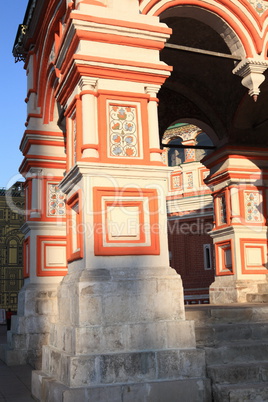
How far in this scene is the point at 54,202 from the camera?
8.76 m

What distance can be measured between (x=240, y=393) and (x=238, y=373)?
1.12 feet

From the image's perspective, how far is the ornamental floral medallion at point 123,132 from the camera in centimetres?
554

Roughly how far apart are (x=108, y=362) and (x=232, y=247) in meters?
5.34

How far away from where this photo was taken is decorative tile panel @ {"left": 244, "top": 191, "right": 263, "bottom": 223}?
384 inches

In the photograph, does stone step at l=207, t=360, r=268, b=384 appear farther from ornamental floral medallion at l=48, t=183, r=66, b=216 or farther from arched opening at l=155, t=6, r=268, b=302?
ornamental floral medallion at l=48, t=183, r=66, b=216

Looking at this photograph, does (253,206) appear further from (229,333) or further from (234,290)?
(229,333)

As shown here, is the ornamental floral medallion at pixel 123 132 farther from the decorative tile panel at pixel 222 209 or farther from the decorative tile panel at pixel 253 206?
the decorative tile panel at pixel 222 209

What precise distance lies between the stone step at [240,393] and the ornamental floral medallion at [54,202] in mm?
4680

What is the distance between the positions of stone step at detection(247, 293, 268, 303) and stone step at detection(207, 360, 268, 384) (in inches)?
134

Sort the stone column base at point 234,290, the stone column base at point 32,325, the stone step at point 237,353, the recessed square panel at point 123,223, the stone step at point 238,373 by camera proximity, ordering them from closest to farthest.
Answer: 1. the stone step at point 238,373
2. the stone step at point 237,353
3. the recessed square panel at point 123,223
4. the stone column base at point 32,325
5. the stone column base at point 234,290

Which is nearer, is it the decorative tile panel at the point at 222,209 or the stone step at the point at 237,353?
the stone step at the point at 237,353

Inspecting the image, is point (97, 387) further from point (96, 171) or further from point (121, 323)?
point (96, 171)

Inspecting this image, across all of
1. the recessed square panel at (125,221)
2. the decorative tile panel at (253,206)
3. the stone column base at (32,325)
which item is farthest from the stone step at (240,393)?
the decorative tile panel at (253,206)

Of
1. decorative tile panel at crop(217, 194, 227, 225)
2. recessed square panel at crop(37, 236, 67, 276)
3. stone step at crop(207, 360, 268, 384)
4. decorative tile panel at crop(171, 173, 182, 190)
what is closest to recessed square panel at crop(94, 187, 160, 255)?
stone step at crop(207, 360, 268, 384)
